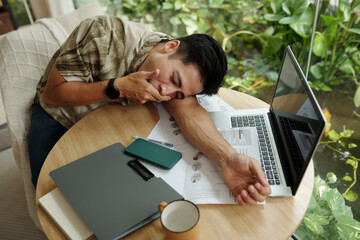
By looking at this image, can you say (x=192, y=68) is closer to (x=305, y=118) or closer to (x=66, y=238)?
(x=305, y=118)

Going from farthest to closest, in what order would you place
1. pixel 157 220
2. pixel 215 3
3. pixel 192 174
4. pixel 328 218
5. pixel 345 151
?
pixel 215 3 → pixel 345 151 → pixel 328 218 → pixel 192 174 → pixel 157 220

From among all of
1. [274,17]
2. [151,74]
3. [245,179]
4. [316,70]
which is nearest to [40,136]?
[151,74]

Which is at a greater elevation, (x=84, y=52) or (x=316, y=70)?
(x=84, y=52)

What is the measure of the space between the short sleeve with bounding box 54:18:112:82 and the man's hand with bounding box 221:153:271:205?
26.7 inches

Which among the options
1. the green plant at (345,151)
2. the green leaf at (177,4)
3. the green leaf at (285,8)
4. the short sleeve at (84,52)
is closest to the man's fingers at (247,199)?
the short sleeve at (84,52)

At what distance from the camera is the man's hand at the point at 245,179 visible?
30.2 inches

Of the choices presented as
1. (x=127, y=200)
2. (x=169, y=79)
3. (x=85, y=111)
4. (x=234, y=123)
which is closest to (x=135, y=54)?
(x=169, y=79)

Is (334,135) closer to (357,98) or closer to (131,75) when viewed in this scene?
(357,98)

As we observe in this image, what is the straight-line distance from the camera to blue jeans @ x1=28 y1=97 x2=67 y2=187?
1156 mm

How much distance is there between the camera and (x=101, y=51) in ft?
3.69

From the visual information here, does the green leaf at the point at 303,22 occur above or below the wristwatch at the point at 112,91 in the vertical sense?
below

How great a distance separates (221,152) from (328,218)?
655 millimetres

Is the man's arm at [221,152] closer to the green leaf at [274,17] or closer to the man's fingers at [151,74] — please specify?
the man's fingers at [151,74]

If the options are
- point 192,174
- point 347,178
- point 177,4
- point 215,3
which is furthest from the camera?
point 177,4
